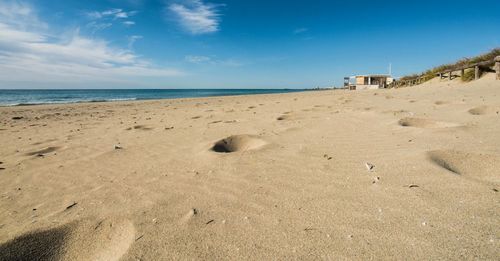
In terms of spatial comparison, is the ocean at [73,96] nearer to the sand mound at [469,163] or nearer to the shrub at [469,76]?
the sand mound at [469,163]

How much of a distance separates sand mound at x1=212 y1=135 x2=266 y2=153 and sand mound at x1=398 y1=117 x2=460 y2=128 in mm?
1996

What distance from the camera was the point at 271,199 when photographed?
1830 mm

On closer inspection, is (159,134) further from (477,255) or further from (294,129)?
(477,255)

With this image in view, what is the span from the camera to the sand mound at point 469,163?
193 centimetres

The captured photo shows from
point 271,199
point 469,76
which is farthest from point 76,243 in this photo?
point 469,76

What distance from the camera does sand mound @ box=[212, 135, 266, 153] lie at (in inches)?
131

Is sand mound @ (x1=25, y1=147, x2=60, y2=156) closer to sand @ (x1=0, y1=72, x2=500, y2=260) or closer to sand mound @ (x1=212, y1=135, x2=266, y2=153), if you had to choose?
sand @ (x1=0, y1=72, x2=500, y2=260)

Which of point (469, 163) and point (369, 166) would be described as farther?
point (369, 166)

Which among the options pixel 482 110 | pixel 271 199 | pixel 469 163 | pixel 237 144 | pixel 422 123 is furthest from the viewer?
pixel 482 110

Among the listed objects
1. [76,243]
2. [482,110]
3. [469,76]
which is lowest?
[76,243]

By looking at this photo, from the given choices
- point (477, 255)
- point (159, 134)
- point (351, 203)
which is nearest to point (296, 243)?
point (351, 203)

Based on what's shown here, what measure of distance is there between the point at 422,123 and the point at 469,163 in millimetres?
1801

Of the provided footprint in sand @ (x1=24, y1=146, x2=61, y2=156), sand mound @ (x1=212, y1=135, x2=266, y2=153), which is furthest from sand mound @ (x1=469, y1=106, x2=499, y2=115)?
footprint in sand @ (x1=24, y1=146, x2=61, y2=156)

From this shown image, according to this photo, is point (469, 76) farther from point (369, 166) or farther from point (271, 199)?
point (271, 199)
